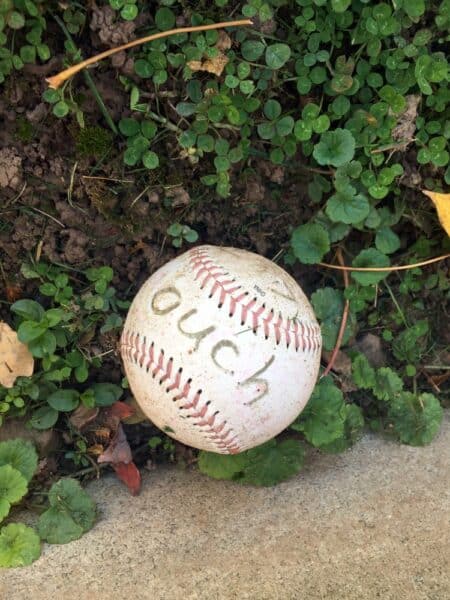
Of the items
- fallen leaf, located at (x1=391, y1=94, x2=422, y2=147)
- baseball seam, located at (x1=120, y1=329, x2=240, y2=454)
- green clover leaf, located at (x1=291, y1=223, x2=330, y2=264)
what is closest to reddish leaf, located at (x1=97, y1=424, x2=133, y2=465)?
baseball seam, located at (x1=120, y1=329, x2=240, y2=454)

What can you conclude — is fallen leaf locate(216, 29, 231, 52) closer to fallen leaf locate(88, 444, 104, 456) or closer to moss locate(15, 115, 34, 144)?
moss locate(15, 115, 34, 144)

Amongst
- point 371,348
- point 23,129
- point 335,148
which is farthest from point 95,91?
point 371,348

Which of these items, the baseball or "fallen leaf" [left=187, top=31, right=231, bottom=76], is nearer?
the baseball

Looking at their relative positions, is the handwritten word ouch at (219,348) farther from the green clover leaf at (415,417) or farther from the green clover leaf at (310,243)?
the green clover leaf at (415,417)

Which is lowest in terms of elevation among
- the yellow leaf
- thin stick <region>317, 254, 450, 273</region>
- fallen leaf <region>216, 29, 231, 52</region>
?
thin stick <region>317, 254, 450, 273</region>

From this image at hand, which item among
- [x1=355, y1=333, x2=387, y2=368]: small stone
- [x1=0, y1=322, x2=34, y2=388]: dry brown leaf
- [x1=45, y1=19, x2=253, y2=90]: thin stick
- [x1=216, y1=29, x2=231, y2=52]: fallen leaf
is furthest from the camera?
[x1=355, y1=333, x2=387, y2=368]: small stone

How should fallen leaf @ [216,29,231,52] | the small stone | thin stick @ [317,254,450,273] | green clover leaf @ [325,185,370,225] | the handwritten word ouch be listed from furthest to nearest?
1. the small stone
2. thin stick @ [317,254,450,273]
3. green clover leaf @ [325,185,370,225]
4. fallen leaf @ [216,29,231,52]
5. the handwritten word ouch

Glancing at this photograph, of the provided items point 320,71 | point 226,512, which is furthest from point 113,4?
point 226,512

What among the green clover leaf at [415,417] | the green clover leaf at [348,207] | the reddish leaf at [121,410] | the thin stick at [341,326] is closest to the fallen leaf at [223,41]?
the green clover leaf at [348,207]
